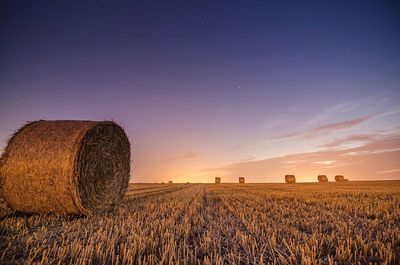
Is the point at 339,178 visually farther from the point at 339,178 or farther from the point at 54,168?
the point at 54,168

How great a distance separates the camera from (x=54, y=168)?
5.85 metres

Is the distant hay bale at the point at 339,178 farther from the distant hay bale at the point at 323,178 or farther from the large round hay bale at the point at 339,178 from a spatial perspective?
the distant hay bale at the point at 323,178

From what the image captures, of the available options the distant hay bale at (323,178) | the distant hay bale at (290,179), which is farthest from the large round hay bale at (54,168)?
the distant hay bale at (323,178)

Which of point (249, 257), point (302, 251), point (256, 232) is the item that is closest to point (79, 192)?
point (256, 232)

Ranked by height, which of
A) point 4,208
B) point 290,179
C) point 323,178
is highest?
point 323,178

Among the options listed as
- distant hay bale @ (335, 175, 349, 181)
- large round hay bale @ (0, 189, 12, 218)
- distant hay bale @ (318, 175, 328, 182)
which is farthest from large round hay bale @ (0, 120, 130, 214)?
distant hay bale @ (335, 175, 349, 181)

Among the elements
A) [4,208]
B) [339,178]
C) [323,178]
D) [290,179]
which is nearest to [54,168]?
[4,208]

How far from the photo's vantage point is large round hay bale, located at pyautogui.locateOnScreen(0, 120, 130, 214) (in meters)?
5.82

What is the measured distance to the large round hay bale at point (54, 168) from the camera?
19.1 feet

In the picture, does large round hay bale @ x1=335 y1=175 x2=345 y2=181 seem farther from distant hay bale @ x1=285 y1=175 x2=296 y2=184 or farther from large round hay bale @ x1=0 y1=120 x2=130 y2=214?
large round hay bale @ x1=0 y1=120 x2=130 y2=214

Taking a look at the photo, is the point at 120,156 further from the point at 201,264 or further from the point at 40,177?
the point at 201,264

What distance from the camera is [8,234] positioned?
12.8 feet

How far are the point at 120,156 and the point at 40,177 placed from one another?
2539 mm

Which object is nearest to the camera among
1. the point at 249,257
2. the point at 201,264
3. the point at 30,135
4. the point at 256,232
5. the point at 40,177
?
the point at 201,264
